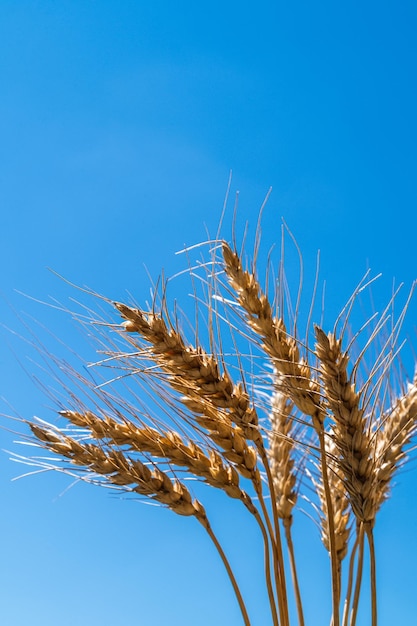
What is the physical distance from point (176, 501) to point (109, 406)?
29 cm

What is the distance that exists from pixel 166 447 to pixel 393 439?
55 cm

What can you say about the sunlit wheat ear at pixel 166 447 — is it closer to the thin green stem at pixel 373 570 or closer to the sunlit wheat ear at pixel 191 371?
the sunlit wheat ear at pixel 191 371

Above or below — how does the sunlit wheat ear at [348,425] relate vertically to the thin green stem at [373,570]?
above

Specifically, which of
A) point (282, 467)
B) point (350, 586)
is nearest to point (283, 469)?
point (282, 467)

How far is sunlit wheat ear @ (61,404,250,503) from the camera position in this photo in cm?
Answer: 173

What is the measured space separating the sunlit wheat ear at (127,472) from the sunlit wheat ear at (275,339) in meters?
0.37

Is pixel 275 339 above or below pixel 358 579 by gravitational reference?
above

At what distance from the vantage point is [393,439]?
5.44 feet

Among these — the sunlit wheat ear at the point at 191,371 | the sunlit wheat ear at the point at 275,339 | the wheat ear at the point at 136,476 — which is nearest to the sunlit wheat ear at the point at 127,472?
the wheat ear at the point at 136,476

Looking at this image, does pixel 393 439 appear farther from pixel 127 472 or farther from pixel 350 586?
pixel 127 472

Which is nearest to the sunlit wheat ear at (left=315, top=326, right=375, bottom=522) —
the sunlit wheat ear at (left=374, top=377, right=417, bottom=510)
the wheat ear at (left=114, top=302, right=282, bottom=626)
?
the sunlit wheat ear at (left=374, top=377, right=417, bottom=510)

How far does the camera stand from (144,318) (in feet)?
5.40

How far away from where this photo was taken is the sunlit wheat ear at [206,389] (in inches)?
64.4

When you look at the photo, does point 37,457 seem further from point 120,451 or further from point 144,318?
point 144,318
